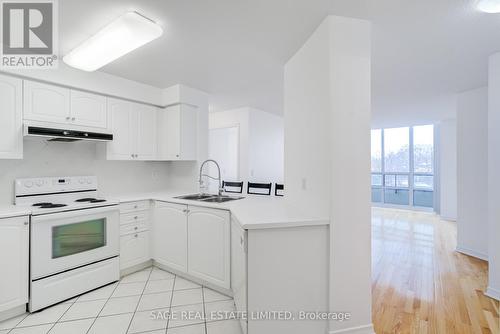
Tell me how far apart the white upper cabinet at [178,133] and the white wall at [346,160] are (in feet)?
6.76

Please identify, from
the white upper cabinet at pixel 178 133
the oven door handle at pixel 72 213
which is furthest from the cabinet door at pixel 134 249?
the white upper cabinet at pixel 178 133

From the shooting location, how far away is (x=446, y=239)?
4.17 m

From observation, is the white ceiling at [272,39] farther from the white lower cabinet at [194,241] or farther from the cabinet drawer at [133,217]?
the cabinet drawer at [133,217]

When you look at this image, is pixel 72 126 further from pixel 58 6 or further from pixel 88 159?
pixel 58 6

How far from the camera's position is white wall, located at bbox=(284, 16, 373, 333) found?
1.69 meters

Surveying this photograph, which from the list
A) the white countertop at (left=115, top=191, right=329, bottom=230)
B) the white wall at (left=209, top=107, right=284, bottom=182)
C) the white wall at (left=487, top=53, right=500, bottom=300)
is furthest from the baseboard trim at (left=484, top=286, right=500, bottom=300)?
the white wall at (left=209, top=107, right=284, bottom=182)

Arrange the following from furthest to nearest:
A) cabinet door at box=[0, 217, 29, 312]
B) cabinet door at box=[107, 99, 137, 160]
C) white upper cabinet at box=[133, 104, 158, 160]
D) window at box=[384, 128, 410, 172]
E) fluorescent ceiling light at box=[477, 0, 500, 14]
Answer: window at box=[384, 128, 410, 172]
white upper cabinet at box=[133, 104, 158, 160]
cabinet door at box=[107, 99, 137, 160]
cabinet door at box=[0, 217, 29, 312]
fluorescent ceiling light at box=[477, 0, 500, 14]

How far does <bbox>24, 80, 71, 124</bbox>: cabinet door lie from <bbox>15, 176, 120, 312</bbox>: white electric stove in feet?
2.16

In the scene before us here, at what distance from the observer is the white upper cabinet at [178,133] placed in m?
3.27

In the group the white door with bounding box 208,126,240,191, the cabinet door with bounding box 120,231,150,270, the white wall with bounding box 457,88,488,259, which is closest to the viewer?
the cabinet door with bounding box 120,231,150,270

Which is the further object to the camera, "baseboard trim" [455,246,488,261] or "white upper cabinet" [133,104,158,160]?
"baseboard trim" [455,246,488,261]

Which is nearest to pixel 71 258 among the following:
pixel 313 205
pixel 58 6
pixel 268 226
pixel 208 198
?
pixel 208 198

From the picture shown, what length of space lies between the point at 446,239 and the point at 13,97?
20.7ft

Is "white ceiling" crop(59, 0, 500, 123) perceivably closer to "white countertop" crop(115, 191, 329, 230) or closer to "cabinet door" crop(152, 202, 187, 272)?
"white countertop" crop(115, 191, 329, 230)
